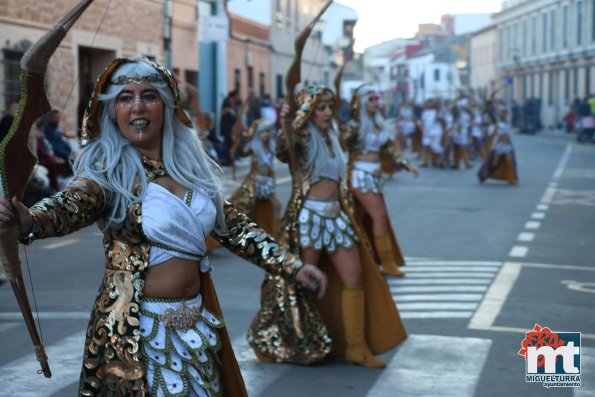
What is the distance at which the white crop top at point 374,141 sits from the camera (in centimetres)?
1093

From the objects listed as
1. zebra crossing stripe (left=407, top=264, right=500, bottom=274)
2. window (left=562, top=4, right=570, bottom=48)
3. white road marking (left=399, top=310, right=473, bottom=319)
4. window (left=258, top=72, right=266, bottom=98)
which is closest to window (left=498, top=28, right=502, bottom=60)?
window (left=562, top=4, right=570, bottom=48)

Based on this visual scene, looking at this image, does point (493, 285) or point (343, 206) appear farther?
point (493, 285)

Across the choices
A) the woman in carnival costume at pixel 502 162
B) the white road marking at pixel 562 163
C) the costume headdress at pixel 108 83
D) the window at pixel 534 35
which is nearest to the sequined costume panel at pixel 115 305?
the costume headdress at pixel 108 83

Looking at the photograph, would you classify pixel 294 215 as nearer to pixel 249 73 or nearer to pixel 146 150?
pixel 146 150

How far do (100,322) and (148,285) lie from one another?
20 cm

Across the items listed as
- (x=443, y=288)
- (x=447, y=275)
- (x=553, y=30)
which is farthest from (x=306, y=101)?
(x=553, y=30)

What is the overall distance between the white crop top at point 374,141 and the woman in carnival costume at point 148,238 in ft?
22.9

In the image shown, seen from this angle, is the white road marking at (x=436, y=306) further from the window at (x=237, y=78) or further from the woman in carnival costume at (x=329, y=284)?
the window at (x=237, y=78)

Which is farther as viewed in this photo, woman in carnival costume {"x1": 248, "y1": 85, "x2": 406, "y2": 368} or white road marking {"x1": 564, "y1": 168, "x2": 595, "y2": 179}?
Result: white road marking {"x1": 564, "y1": 168, "x2": 595, "y2": 179}

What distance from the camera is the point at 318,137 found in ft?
23.8

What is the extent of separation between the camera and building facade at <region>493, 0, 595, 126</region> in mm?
64438

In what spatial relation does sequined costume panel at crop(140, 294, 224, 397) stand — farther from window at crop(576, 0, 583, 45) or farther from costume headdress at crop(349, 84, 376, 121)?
window at crop(576, 0, 583, 45)

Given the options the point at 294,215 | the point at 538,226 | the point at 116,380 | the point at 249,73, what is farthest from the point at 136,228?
the point at 249,73

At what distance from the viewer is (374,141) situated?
431 inches
